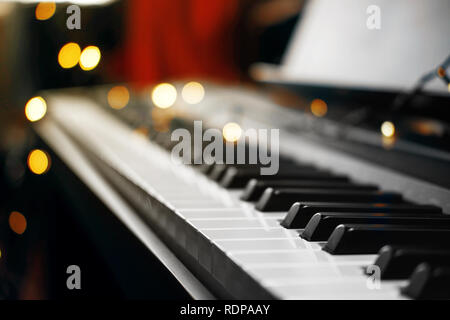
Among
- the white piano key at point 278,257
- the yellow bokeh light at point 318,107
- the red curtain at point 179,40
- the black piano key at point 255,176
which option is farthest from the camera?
the red curtain at point 179,40

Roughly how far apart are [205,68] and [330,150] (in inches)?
106

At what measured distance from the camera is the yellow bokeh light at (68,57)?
4.67m

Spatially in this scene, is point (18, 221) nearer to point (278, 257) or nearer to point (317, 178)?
point (317, 178)

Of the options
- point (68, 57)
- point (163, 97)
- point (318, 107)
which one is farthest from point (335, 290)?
point (68, 57)

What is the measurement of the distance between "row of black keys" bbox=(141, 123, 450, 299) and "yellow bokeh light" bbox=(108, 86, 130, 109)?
1.78 metres

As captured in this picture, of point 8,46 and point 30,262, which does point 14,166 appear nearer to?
point 30,262

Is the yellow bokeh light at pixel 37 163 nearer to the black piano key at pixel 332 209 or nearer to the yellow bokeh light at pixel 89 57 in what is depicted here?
the yellow bokeh light at pixel 89 57

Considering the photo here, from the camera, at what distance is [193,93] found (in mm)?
2900

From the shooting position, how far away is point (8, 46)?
531cm

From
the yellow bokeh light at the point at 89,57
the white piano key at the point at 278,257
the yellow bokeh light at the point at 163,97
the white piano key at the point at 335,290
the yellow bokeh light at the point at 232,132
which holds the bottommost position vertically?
the white piano key at the point at 335,290

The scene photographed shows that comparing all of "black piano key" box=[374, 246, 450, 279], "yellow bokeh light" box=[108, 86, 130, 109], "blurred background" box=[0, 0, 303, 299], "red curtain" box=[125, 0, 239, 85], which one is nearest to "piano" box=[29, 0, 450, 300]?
"black piano key" box=[374, 246, 450, 279]

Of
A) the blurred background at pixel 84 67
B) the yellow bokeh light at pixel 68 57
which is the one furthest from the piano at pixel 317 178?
the yellow bokeh light at pixel 68 57

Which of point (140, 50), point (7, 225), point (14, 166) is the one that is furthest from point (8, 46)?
point (7, 225)

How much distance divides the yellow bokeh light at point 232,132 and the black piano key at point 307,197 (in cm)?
70
